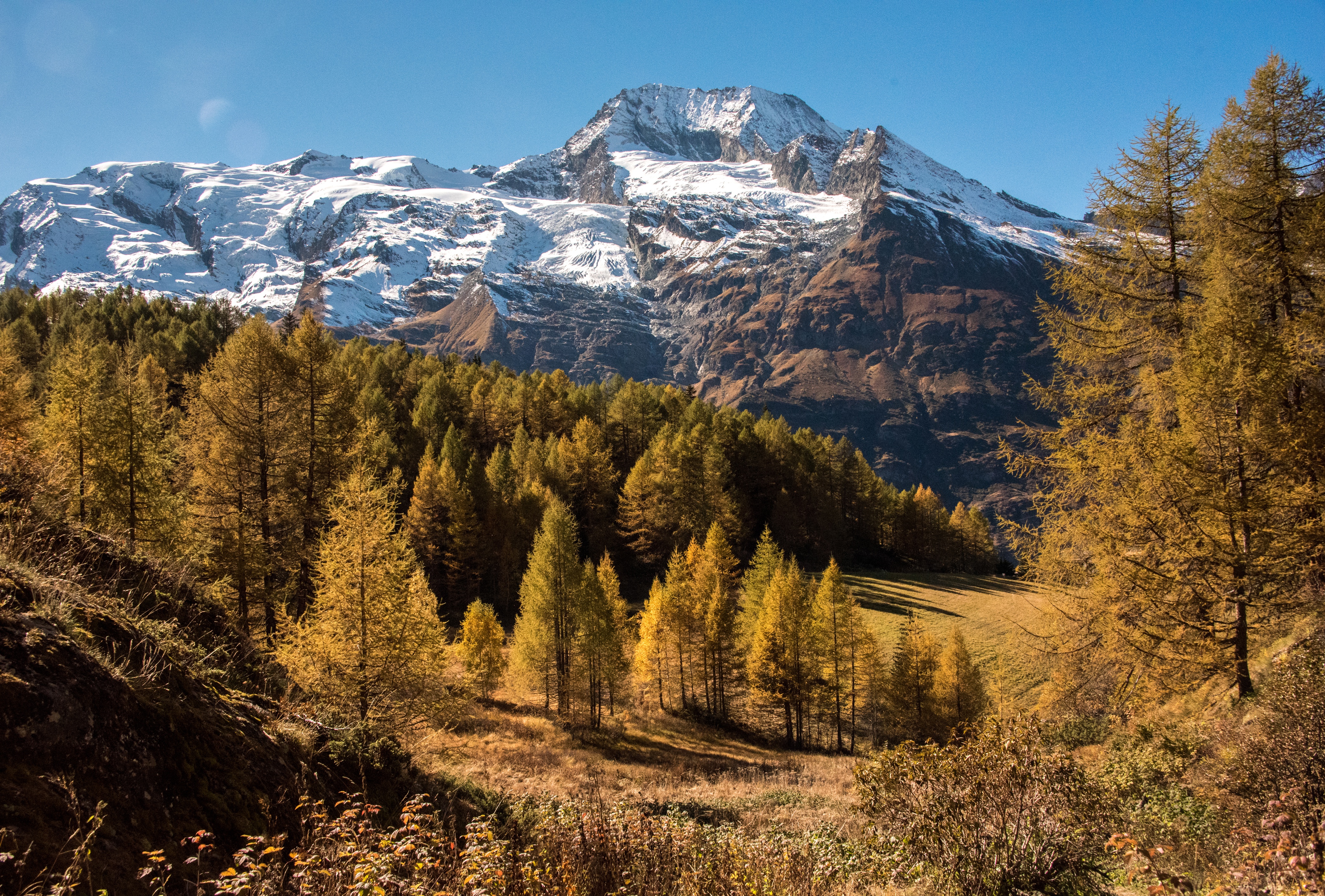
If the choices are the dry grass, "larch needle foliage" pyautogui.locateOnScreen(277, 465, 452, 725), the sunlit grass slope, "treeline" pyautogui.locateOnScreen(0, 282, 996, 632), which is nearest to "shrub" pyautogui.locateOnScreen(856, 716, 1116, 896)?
the dry grass

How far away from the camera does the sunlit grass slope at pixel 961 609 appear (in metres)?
31.9

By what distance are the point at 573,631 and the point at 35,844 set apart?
78.3ft

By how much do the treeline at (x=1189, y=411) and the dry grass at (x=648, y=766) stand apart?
253 inches

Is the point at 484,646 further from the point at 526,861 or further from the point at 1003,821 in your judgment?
the point at 1003,821

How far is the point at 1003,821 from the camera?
5773 mm

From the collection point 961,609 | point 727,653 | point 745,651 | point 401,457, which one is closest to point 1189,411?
point 745,651

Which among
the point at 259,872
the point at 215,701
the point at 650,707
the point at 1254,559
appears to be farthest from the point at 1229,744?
the point at 650,707

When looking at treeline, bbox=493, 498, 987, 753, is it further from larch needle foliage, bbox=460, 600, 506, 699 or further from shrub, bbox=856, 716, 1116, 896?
shrub, bbox=856, 716, 1116, 896

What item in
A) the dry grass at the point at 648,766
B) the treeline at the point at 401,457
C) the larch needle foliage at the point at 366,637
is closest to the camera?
the larch needle foliage at the point at 366,637

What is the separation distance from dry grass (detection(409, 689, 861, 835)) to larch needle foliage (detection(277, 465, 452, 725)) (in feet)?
4.51

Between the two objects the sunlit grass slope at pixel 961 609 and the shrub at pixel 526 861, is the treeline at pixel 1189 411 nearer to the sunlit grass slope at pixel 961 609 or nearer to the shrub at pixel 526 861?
the shrub at pixel 526 861

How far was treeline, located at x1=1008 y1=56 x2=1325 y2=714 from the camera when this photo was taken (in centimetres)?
1000

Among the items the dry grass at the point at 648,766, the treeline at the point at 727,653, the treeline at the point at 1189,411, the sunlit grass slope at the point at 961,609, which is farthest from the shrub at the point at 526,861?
the treeline at the point at 727,653

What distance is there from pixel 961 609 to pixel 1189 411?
40.7 meters
